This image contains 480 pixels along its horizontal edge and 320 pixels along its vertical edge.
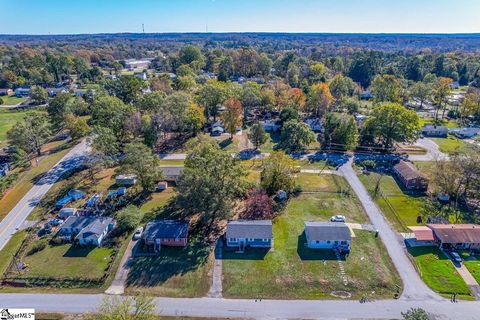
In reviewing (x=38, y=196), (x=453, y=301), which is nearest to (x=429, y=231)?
(x=453, y=301)

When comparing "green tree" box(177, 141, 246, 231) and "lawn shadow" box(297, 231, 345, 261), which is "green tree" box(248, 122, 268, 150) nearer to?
"green tree" box(177, 141, 246, 231)

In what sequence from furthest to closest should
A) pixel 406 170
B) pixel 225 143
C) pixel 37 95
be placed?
pixel 37 95, pixel 225 143, pixel 406 170

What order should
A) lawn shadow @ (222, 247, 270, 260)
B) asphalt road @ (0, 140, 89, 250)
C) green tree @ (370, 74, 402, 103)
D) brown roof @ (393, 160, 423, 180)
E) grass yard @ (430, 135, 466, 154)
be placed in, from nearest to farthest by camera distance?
1. lawn shadow @ (222, 247, 270, 260)
2. asphalt road @ (0, 140, 89, 250)
3. brown roof @ (393, 160, 423, 180)
4. grass yard @ (430, 135, 466, 154)
5. green tree @ (370, 74, 402, 103)

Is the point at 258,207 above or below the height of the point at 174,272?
above

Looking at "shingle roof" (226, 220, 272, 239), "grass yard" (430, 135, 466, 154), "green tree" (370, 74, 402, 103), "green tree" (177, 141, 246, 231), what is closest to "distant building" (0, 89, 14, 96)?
"green tree" (177, 141, 246, 231)

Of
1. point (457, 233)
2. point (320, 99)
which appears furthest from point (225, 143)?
point (457, 233)

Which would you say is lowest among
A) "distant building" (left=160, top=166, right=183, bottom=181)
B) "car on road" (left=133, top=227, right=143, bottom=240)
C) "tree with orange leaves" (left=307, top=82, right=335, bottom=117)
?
"car on road" (left=133, top=227, right=143, bottom=240)

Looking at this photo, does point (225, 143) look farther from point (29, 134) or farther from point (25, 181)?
point (29, 134)

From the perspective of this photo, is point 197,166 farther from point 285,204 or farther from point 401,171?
point 401,171
